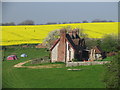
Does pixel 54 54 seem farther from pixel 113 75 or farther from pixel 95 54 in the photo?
pixel 113 75

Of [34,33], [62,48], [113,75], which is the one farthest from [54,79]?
[34,33]

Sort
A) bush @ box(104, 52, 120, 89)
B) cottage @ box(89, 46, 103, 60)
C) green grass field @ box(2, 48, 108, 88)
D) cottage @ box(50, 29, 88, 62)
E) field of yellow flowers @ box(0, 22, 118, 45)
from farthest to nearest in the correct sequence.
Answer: field of yellow flowers @ box(0, 22, 118, 45), cottage @ box(89, 46, 103, 60), cottage @ box(50, 29, 88, 62), green grass field @ box(2, 48, 108, 88), bush @ box(104, 52, 120, 89)

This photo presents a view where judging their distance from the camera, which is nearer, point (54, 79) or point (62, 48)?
point (54, 79)

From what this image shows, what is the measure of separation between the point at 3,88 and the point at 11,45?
201 feet

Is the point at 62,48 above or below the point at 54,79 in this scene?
above

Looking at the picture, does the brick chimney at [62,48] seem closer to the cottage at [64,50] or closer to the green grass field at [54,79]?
the cottage at [64,50]

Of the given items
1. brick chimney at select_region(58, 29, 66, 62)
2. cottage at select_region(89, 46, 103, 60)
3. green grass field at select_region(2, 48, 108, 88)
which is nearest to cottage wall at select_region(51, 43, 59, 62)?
brick chimney at select_region(58, 29, 66, 62)

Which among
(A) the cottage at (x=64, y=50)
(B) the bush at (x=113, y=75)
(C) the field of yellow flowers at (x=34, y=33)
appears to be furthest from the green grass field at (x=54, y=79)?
(C) the field of yellow flowers at (x=34, y=33)

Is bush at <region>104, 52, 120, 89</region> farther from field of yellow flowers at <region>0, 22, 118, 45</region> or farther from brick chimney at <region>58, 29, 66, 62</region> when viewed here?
field of yellow flowers at <region>0, 22, 118, 45</region>

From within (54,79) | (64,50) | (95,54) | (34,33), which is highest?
(34,33)

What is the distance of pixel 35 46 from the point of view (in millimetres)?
92250

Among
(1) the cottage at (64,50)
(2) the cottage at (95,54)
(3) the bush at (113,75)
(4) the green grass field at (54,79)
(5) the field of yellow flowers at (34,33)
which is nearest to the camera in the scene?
(3) the bush at (113,75)

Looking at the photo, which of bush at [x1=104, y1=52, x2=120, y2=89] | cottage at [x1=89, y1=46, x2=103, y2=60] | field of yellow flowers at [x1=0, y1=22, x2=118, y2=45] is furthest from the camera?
field of yellow flowers at [x1=0, y1=22, x2=118, y2=45]

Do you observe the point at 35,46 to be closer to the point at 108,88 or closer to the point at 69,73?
the point at 69,73
